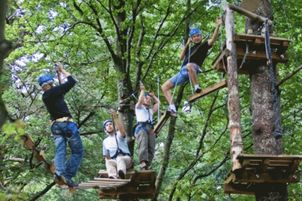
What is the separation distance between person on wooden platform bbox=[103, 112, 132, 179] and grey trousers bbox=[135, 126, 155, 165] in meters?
0.20

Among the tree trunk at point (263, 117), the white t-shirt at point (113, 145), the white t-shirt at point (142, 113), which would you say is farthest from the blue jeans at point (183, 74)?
the white t-shirt at point (113, 145)

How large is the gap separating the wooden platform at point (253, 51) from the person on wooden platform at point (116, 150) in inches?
64.3

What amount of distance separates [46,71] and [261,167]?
569 cm

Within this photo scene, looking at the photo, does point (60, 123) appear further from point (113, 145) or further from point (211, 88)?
point (211, 88)

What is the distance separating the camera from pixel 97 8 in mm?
9547

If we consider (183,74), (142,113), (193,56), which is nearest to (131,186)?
(142,113)

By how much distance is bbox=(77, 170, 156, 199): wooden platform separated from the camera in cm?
678

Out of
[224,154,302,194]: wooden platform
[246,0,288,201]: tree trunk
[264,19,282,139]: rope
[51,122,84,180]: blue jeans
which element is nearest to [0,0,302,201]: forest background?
[51,122,84,180]: blue jeans

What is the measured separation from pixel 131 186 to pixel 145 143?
65cm

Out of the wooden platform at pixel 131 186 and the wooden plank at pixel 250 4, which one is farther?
the wooden plank at pixel 250 4

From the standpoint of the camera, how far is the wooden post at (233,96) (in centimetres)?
569

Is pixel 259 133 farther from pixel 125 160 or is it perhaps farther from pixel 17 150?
pixel 17 150

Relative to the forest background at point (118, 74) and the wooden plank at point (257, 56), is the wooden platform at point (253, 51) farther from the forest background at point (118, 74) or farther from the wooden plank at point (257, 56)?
the forest background at point (118, 74)

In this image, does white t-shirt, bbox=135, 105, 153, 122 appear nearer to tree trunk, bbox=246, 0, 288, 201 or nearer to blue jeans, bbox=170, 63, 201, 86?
blue jeans, bbox=170, 63, 201, 86
